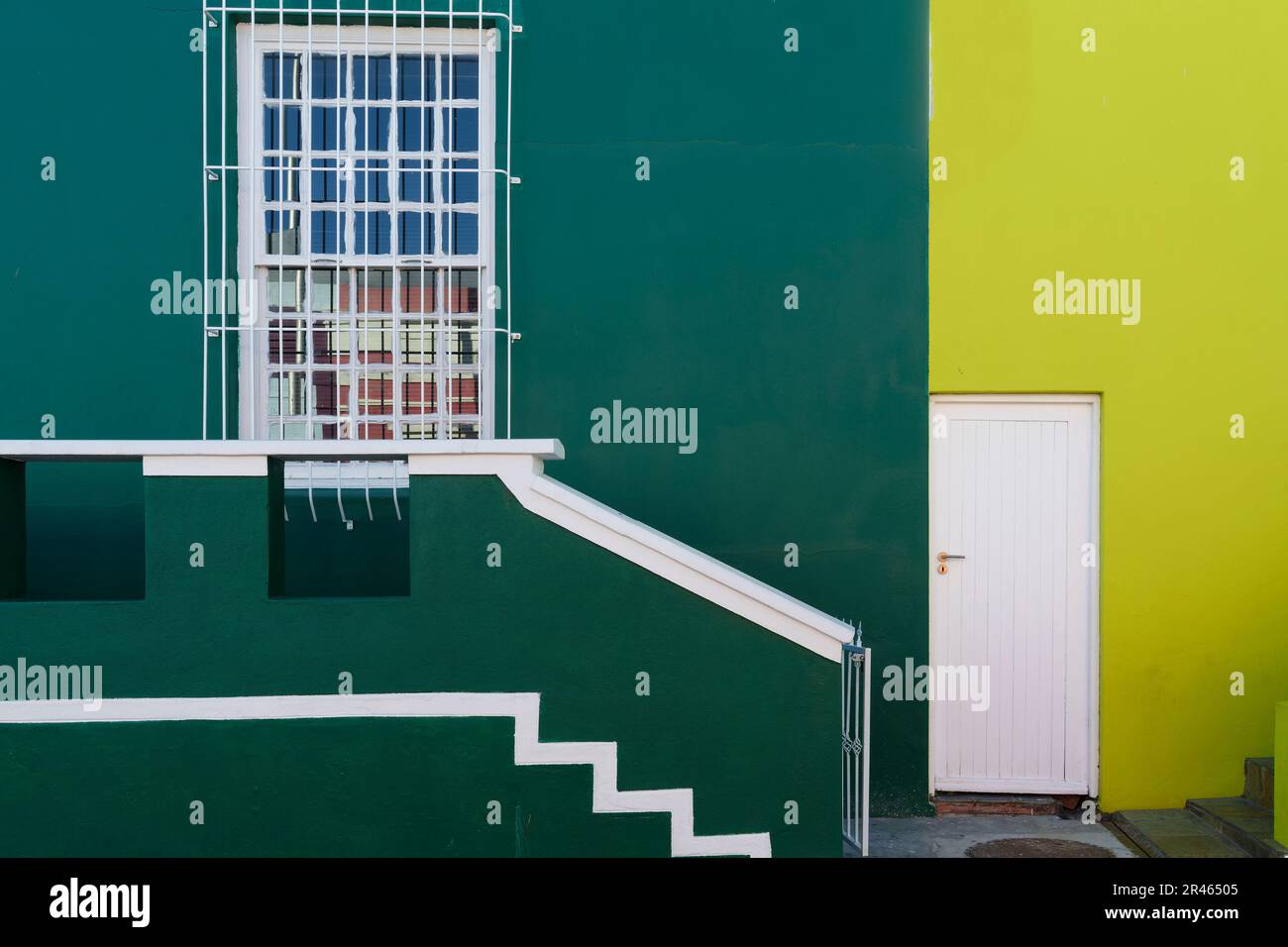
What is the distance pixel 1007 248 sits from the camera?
5582mm

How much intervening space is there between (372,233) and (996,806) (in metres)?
4.77

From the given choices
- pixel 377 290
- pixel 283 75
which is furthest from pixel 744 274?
pixel 283 75

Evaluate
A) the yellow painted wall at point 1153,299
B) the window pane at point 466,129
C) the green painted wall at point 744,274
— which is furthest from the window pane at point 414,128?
the yellow painted wall at point 1153,299

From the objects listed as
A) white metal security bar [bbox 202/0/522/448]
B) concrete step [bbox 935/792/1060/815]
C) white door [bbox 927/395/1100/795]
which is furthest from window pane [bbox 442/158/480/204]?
concrete step [bbox 935/792/1060/815]

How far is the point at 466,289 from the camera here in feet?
18.3

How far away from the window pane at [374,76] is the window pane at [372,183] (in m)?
0.37

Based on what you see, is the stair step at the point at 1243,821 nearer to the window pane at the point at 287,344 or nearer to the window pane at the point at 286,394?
the window pane at the point at 286,394

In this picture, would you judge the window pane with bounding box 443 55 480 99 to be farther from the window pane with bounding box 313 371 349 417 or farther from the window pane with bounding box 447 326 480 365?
the window pane with bounding box 313 371 349 417

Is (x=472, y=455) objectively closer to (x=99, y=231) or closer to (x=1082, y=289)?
(x=99, y=231)

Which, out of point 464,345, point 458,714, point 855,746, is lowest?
point 855,746

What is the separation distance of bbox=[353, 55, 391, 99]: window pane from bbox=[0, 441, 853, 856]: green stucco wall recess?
252cm

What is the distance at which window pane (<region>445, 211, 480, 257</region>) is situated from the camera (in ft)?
18.2

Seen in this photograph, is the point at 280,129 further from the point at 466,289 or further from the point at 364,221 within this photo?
the point at 466,289
